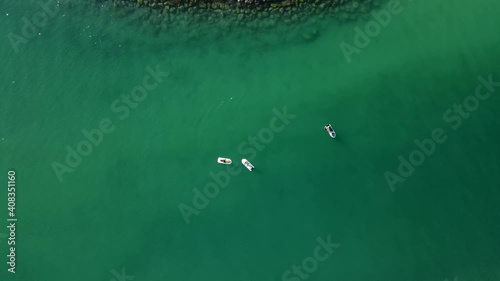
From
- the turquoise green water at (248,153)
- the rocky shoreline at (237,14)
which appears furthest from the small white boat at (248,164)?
the rocky shoreline at (237,14)

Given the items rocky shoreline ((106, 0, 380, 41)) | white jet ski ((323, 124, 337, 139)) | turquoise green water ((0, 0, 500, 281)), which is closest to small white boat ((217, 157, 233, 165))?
turquoise green water ((0, 0, 500, 281))

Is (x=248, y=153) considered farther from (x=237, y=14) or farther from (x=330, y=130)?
(x=237, y=14)

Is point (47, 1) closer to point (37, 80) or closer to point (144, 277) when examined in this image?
point (37, 80)

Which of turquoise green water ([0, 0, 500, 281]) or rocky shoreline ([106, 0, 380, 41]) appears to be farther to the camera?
rocky shoreline ([106, 0, 380, 41])

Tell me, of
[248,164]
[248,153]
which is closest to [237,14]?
[248,153]

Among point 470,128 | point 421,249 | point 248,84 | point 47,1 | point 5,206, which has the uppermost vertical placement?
point 47,1

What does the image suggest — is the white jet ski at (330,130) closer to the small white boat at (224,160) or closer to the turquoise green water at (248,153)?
the turquoise green water at (248,153)

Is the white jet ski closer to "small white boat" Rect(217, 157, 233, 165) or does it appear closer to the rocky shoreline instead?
the rocky shoreline

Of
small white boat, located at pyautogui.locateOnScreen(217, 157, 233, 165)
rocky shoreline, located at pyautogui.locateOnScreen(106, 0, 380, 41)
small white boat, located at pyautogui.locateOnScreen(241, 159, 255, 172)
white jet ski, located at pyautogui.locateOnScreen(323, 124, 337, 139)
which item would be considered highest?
rocky shoreline, located at pyautogui.locateOnScreen(106, 0, 380, 41)

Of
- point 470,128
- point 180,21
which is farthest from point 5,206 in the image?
point 470,128
